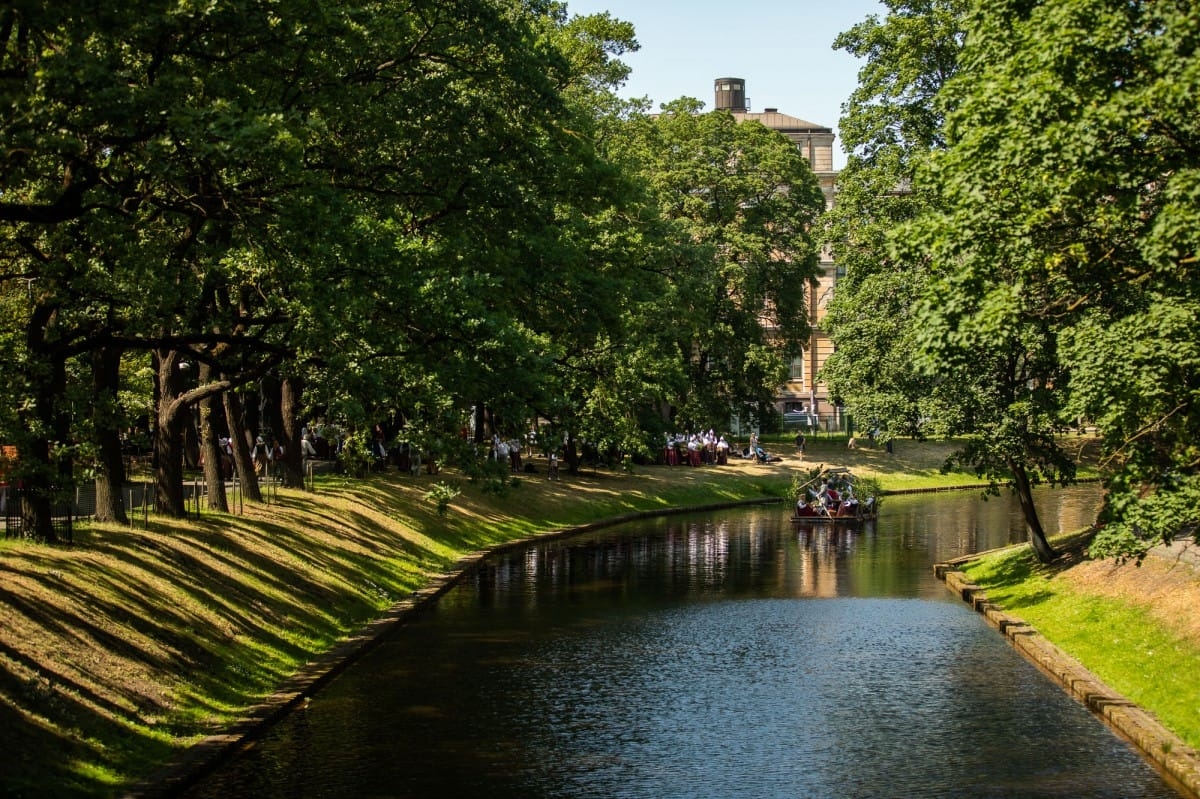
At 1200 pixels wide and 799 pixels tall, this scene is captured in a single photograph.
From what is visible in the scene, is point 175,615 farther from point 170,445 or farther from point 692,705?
point 692,705

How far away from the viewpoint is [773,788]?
17953 millimetres

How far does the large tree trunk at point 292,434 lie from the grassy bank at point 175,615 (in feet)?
2.84

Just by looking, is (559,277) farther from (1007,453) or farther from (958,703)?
(958,703)

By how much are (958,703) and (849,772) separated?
4807 mm

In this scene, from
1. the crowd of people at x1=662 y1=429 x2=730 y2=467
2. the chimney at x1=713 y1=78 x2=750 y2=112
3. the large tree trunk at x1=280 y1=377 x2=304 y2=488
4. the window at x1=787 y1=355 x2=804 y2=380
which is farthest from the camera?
the chimney at x1=713 y1=78 x2=750 y2=112

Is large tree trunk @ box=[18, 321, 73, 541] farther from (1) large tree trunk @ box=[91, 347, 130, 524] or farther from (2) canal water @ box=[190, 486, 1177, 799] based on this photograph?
(2) canal water @ box=[190, 486, 1177, 799]

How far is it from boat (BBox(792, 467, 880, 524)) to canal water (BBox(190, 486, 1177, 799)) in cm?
1722

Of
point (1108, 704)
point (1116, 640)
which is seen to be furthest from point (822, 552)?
point (1108, 704)

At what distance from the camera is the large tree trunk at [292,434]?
39125 mm

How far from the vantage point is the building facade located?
10238cm

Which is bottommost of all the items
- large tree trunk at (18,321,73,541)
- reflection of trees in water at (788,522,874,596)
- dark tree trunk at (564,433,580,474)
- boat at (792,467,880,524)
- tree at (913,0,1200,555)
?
reflection of trees in water at (788,522,874,596)

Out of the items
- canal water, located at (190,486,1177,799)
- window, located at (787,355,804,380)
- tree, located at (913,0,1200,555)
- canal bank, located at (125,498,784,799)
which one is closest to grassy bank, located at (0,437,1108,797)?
canal bank, located at (125,498,784,799)

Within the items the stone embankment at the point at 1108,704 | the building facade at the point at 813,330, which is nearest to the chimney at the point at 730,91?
the building facade at the point at 813,330

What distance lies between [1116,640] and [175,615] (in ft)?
53.6
